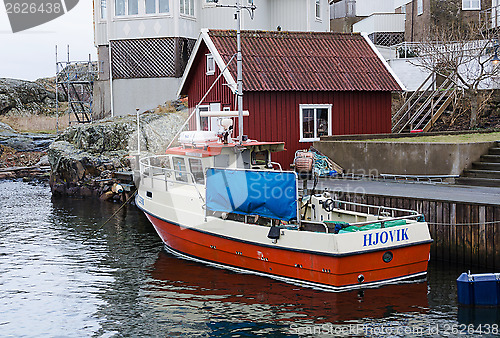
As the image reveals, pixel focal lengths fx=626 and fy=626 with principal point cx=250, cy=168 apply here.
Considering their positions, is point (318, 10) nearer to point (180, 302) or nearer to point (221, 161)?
point (221, 161)

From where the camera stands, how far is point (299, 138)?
25.4 meters

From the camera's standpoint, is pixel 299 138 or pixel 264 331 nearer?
pixel 264 331

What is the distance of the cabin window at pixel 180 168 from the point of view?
18094 mm

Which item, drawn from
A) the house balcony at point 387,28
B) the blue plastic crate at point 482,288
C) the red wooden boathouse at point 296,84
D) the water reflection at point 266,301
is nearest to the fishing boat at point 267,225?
the water reflection at point 266,301

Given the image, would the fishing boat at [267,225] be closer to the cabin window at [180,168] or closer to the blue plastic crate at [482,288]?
the cabin window at [180,168]

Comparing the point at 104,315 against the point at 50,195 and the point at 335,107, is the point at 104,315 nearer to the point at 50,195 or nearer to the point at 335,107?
the point at 335,107

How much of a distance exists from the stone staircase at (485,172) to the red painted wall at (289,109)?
23.0 ft

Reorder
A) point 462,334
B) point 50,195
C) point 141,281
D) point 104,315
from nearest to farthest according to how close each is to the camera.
A: point 462,334
point 104,315
point 141,281
point 50,195

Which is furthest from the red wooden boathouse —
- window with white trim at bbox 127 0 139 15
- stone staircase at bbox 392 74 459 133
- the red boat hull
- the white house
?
window with white trim at bbox 127 0 139 15

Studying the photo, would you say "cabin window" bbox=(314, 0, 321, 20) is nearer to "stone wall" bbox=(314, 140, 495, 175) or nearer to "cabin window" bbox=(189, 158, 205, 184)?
"stone wall" bbox=(314, 140, 495, 175)

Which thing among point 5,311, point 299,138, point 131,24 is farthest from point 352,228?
point 131,24

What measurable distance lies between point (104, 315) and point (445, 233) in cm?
888

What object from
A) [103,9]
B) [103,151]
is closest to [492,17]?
[103,151]

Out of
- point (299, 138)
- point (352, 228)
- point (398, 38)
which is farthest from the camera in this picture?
point (398, 38)
